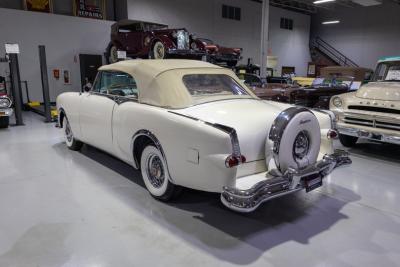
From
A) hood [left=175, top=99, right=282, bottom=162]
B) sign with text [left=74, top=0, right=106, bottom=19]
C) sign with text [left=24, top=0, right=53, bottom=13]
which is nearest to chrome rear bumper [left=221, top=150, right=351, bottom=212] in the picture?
hood [left=175, top=99, right=282, bottom=162]

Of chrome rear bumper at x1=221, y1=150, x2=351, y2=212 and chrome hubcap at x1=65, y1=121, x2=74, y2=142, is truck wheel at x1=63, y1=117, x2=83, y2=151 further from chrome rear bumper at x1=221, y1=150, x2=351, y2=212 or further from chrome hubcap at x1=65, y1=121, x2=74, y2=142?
chrome rear bumper at x1=221, y1=150, x2=351, y2=212

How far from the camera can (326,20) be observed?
2491 centimetres

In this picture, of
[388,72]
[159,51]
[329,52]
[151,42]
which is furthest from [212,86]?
[329,52]

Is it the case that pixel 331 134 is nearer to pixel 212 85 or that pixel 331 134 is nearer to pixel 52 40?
pixel 212 85

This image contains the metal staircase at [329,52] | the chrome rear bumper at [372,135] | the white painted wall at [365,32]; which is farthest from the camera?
the metal staircase at [329,52]

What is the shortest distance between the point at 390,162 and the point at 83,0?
1338 cm

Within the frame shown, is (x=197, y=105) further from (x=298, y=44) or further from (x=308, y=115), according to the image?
(x=298, y=44)

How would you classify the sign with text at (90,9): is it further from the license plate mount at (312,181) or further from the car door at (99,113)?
the license plate mount at (312,181)

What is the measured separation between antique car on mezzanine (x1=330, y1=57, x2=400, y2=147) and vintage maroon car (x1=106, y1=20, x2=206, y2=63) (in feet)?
19.0

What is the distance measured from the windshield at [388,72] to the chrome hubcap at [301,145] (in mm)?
3860

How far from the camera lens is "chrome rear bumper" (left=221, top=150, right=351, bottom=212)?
249cm

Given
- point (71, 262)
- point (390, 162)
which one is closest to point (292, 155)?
point (71, 262)

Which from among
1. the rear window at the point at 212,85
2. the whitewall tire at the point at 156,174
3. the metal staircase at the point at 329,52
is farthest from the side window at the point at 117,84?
the metal staircase at the point at 329,52

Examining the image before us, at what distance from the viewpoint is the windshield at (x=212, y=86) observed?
361 cm
